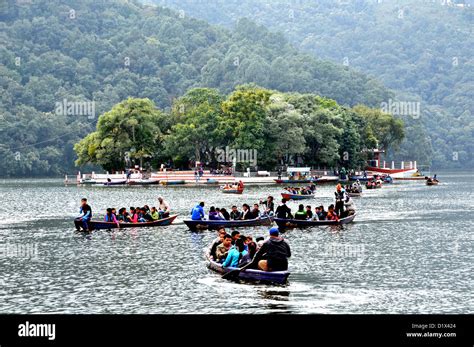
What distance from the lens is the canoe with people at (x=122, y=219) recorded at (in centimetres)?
5897

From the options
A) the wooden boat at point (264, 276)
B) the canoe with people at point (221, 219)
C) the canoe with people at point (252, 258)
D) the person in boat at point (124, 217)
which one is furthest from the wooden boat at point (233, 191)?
the wooden boat at point (264, 276)

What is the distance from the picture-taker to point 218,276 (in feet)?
124

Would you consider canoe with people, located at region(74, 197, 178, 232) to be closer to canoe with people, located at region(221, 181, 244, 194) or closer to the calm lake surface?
the calm lake surface

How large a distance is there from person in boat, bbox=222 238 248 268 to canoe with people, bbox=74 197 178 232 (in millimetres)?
22567

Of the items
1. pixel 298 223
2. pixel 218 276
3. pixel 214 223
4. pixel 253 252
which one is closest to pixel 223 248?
pixel 218 276

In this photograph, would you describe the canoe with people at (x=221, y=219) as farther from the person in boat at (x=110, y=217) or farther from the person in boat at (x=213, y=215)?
the person in boat at (x=110, y=217)

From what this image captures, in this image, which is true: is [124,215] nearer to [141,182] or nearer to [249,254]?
[249,254]

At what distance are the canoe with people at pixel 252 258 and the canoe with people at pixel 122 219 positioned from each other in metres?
20.2

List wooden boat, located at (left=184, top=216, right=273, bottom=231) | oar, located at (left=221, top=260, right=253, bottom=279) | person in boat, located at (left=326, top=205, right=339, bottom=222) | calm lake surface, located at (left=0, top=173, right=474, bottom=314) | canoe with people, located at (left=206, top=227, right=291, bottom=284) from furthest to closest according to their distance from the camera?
1. person in boat, located at (left=326, top=205, right=339, bottom=222)
2. wooden boat, located at (left=184, top=216, right=273, bottom=231)
3. oar, located at (left=221, top=260, right=253, bottom=279)
4. canoe with people, located at (left=206, top=227, right=291, bottom=284)
5. calm lake surface, located at (left=0, top=173, right=474, bottom=314)

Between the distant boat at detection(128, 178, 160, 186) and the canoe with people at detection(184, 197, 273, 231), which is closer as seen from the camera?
the canoe with people at detection(184, 197, 273, 231)

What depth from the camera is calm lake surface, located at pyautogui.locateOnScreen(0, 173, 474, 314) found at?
31812 millimetres

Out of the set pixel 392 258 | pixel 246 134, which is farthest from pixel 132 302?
pixel 246 134

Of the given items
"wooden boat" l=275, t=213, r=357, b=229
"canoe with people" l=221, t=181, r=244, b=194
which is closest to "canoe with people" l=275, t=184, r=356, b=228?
"wooden boat" l=275, t=213, r=357, b=229

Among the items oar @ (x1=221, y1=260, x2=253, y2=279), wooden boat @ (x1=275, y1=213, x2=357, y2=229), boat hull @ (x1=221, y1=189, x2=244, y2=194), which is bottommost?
oar @ (x1=221, y1=260, x2=253, y2=279)
